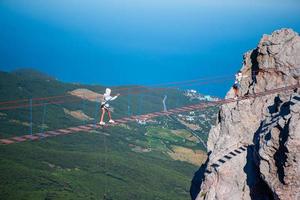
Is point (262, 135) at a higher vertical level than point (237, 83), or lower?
lower

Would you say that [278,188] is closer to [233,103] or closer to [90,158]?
[233,103]

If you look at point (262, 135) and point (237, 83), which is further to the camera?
point (237, 83)

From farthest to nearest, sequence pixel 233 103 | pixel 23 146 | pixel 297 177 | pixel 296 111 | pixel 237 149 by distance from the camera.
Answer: pixel 23 146, pixel 233 103, pixel 237 149, pixel 296 111, pixel 297 177

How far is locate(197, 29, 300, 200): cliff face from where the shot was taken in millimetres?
25969

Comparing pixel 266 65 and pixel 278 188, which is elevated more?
pixel 266 65

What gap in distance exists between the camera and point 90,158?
18325 centimetres

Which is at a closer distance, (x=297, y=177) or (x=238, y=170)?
(x=297, y=177)

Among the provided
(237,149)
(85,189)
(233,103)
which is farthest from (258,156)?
(85,189)

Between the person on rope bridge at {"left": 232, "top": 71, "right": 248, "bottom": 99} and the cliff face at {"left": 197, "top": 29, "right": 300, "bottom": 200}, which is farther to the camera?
the person on rope bridge at {"left": 232, "top": 71, "right": 248, "bottom": 99}

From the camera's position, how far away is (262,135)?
93.1 ft

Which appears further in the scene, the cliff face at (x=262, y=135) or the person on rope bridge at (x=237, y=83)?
the person on rope bridge at (x=237, y=83)

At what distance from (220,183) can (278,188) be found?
24.1ft

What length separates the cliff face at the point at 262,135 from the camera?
26.0 m

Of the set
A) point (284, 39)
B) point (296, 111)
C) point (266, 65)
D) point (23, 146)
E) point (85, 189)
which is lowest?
point (85, 189)
